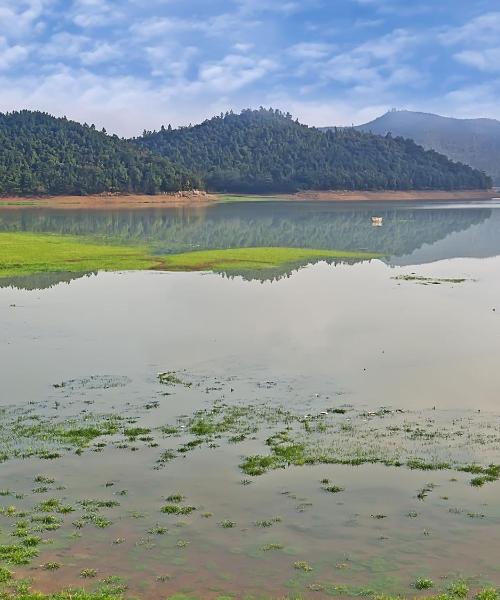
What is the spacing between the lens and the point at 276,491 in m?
15.2

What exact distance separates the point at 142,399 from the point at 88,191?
534 ft

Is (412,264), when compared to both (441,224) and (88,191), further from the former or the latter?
(88,191)

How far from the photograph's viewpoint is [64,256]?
58781mm

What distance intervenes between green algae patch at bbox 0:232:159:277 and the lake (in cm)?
1275

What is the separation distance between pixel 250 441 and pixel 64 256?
43.9 m

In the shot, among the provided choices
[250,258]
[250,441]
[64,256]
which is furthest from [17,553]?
[64,256]

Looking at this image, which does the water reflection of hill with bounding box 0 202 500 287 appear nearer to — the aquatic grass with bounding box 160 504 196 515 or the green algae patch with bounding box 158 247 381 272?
the green algae patch with bounding box 158 247 381 272

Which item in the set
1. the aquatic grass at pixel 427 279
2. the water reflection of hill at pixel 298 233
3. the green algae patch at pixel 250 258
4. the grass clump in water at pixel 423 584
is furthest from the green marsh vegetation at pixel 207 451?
the green algae patch at pixel 250 258

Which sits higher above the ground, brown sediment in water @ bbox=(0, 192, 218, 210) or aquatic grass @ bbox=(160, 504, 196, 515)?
brown sediment in water @ bbox=(0, 192, 218, 210)

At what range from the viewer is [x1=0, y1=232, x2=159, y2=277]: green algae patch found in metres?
51.8

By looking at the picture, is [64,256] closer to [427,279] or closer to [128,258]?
[128,258]

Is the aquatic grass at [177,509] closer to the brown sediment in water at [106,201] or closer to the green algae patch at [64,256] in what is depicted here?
the green algae patch at [64,256]

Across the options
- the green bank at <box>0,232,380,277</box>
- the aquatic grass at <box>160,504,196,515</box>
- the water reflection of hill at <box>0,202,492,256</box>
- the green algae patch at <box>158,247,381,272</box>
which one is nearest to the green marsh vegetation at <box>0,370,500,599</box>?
the aquatic grass at <box>160,504,196,515</box>

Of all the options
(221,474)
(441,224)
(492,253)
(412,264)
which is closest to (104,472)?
(221,474)
